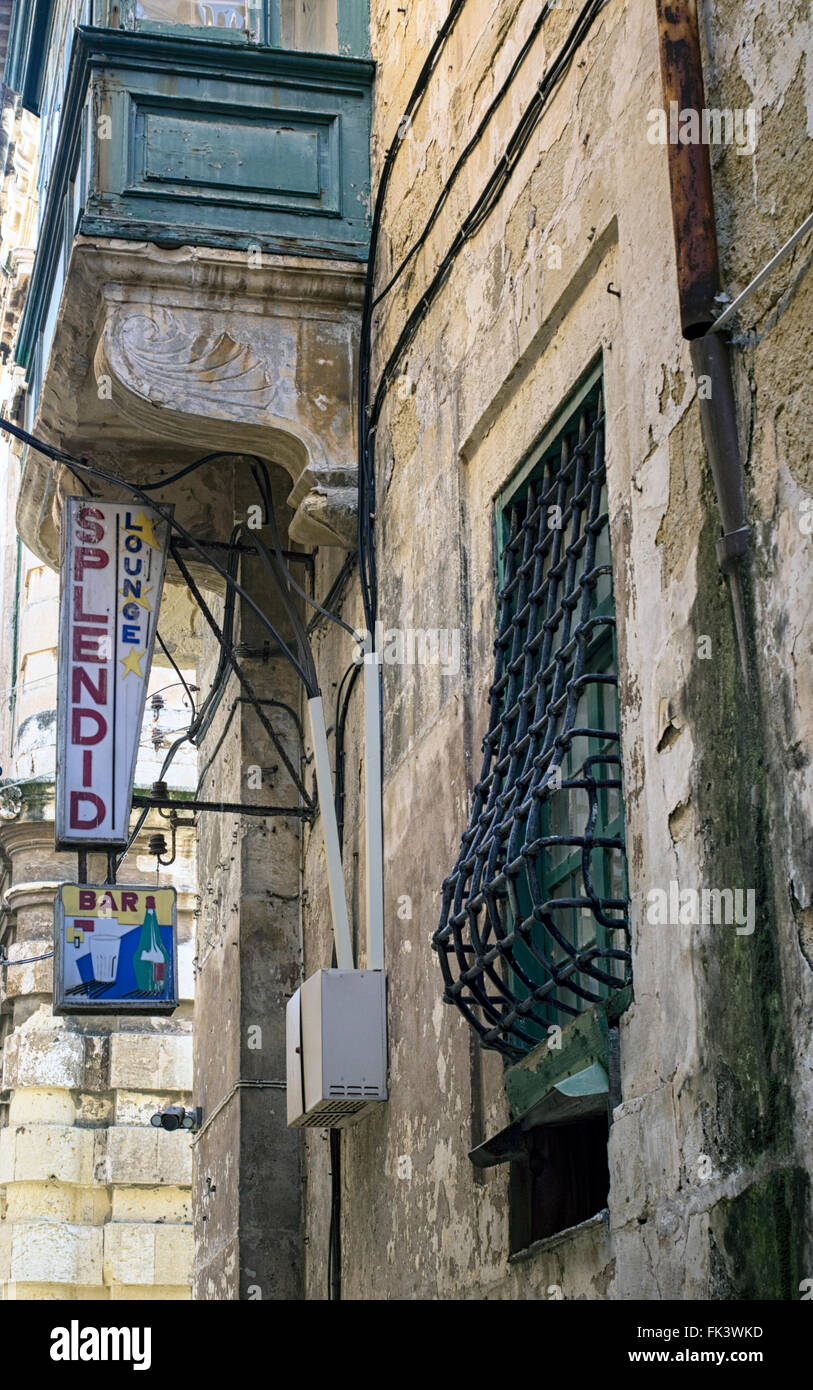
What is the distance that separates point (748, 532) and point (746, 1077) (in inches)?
48.2

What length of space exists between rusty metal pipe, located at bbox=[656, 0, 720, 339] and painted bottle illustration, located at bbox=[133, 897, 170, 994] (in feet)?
16.0

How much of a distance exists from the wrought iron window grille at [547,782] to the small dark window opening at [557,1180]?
312mm

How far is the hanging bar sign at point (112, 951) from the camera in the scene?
340 inches

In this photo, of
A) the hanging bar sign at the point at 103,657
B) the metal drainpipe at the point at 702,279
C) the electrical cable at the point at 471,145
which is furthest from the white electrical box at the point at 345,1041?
the metal drainpipe at the point at 702,279

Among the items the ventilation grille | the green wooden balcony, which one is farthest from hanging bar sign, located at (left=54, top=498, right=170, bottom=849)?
the ventilation grille

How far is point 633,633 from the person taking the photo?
507 centimetres

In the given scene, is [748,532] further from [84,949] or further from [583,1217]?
[84,949]

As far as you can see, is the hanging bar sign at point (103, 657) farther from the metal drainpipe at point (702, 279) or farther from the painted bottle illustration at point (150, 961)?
the metal drainpipe at point (702, 279)

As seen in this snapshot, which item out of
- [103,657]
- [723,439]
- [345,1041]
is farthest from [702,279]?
[103,657]

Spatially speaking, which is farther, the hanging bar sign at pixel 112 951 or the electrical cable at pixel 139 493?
the hanging bar sign at pixel 112 951

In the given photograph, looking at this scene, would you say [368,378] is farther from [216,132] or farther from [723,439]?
[723,439]

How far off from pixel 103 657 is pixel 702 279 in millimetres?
4702

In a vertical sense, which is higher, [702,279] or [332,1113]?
[702,279]

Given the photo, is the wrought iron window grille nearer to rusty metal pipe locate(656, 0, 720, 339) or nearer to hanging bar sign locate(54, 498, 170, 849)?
rusty metal pipe locate(656, 0, 720, 339)
